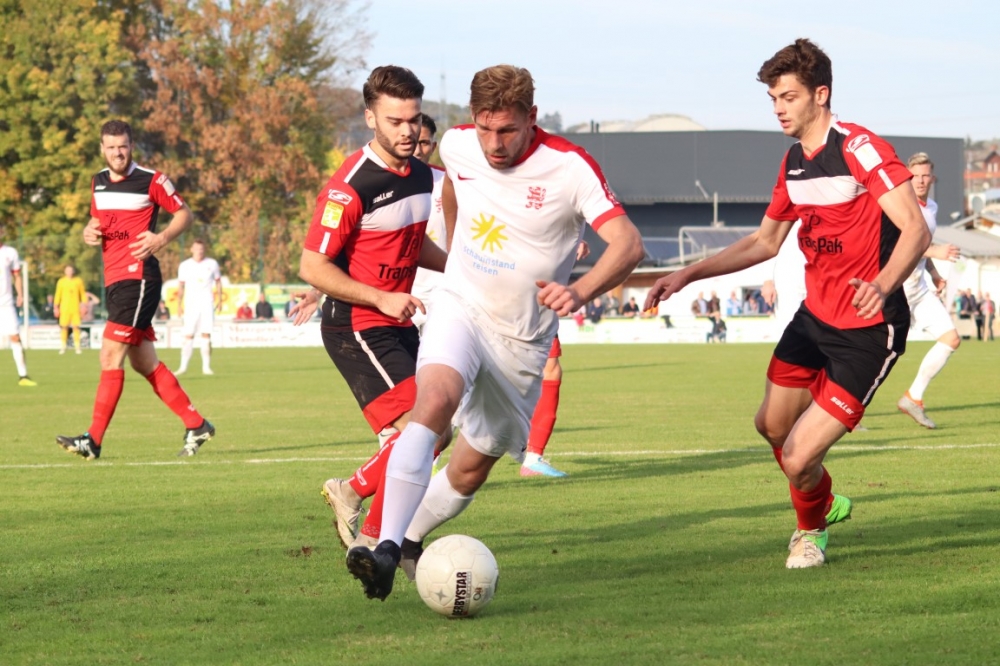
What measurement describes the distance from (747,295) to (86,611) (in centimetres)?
4799

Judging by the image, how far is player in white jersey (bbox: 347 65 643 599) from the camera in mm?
5703

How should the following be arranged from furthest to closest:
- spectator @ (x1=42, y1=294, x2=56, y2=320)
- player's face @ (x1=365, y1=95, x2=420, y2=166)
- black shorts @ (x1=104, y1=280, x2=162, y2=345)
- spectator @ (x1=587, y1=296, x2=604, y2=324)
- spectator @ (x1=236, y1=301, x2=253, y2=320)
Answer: spectator @ (x1=587, y1=296, x2=604, y2=324), spectator @ (x1=42, y1=294, x2=56, y2=320), spectator @ (x1=236, y1=301, x2=253, y2=320), black shorts @ (x1=104, y1=280, x2=162, y2=345), player's face @ (x1=365, y1=95, x2=420, y2=166)

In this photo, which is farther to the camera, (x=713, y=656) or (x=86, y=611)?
(x=86, y=611)

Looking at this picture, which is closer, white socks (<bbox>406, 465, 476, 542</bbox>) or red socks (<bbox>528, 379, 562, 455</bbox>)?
white socks (<bbox>406, 465, 476, 542</bbox>)

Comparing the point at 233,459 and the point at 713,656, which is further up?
the point at 713,656

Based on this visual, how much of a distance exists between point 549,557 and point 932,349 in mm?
9610

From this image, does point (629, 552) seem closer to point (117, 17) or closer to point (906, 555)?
point (906, 555)

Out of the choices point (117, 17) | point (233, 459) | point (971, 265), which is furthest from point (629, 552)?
point (971, 265)

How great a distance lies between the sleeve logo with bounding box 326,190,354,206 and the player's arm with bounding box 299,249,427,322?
287mm

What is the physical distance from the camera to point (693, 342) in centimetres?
4538

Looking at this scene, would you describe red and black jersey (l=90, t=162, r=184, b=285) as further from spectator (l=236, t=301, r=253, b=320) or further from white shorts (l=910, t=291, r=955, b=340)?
spectator (l=236, t=301, r=253, b=320)

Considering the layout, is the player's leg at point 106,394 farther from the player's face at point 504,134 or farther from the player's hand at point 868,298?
the player's hand at point 868,298

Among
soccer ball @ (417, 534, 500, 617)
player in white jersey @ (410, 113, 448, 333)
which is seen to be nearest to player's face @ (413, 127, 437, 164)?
player in white jersey @ (410, 113, 448, 333)

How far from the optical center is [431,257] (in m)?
7.56
